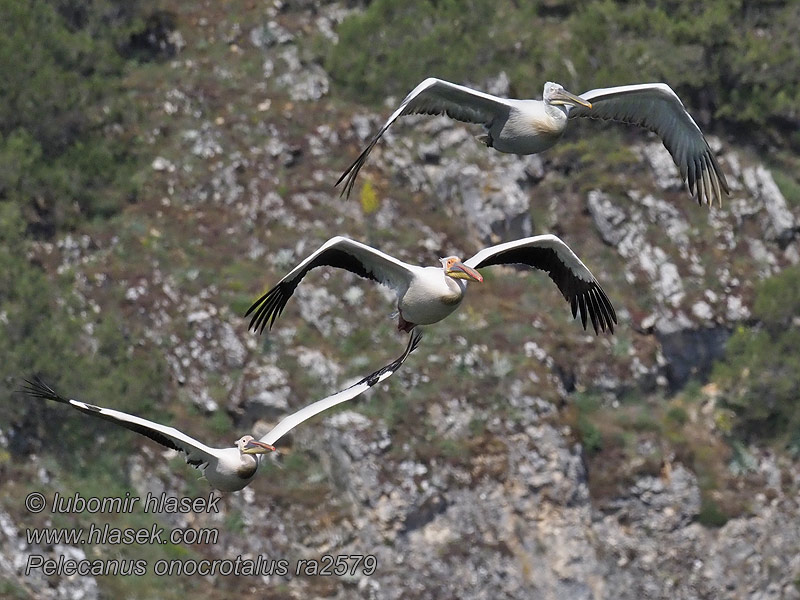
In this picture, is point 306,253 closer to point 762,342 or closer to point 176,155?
point 176,155

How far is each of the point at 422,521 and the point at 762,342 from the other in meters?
9.86

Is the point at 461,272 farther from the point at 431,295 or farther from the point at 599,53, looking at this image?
the point at 599,53

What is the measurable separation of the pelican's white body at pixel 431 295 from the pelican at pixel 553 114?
1.31m

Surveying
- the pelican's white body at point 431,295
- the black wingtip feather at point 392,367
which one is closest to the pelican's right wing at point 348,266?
the pelican's white body at point 431,295

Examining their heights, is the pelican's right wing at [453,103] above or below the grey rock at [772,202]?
above

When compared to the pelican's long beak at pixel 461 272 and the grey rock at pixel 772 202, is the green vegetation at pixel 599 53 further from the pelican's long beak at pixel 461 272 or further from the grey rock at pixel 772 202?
the pelican's long beak at pixel 461 272

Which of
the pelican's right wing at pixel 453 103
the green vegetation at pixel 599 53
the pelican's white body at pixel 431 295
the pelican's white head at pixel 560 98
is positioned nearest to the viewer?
the pelican's white body at pixel 431 295

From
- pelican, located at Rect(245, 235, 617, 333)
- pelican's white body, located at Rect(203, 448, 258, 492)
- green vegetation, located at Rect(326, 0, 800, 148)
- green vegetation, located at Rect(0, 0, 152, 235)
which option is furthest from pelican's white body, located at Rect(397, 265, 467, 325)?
green vegetation, located at Rect(326, 0, 800, 148)

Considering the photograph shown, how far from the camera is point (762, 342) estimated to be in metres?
35.4

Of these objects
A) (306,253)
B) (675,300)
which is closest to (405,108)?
(306,253)

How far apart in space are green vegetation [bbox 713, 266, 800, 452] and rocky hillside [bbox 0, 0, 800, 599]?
90mm

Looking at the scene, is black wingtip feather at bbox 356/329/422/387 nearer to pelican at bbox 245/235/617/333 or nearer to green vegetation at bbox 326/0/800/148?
pelican at bbox 245/235/617/333

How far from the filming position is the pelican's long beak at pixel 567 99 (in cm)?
1784

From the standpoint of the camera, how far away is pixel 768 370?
3516 centimetres
